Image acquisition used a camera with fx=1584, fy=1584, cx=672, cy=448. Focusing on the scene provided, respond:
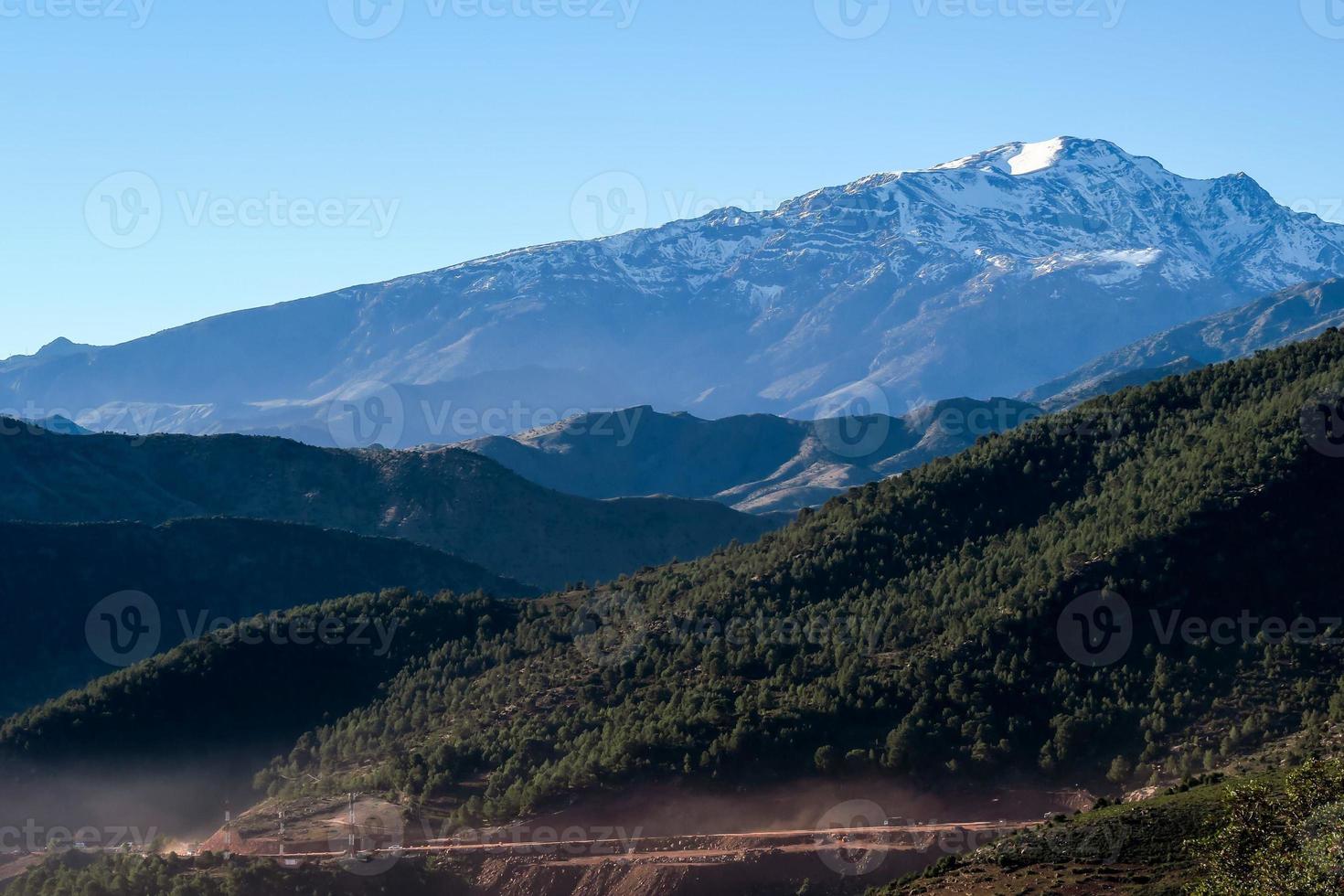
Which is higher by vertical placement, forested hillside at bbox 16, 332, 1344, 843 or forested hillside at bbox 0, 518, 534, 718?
forested hillside at bbox 0, 518, 534, 718

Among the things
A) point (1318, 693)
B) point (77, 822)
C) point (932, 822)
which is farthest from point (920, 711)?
point (77, 822)

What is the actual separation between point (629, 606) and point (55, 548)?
5628 cm
